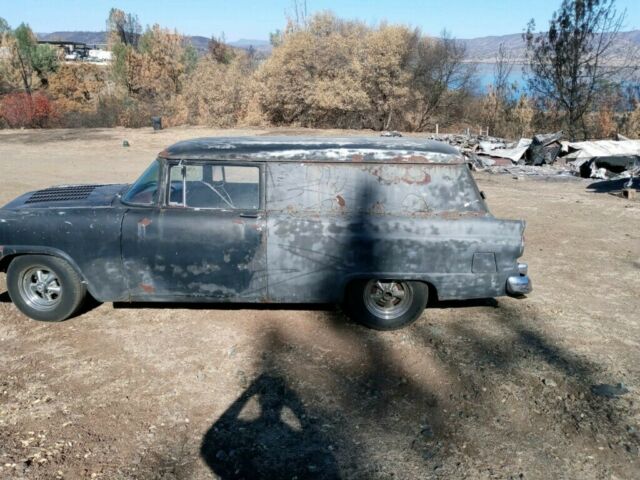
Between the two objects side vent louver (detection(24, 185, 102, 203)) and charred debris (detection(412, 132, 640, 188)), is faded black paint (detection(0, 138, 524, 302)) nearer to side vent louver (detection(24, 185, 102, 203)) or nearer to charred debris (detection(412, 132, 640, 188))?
side vent louver (detection(24, 185, 102, 203))

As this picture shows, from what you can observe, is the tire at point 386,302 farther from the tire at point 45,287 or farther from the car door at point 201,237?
the tire at point 45,287

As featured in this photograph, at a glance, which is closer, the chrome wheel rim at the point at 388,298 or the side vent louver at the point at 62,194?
the chrome wheel rim at the point at 388,298

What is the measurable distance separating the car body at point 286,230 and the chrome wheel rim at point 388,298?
103 mm

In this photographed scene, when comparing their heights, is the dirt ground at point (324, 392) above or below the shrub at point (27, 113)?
below

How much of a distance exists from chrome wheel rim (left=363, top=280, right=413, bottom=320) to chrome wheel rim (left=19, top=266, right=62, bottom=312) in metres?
2.82

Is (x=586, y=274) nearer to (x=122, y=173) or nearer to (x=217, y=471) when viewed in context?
(x=217, y=471)

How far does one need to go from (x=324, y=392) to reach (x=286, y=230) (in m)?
1.41

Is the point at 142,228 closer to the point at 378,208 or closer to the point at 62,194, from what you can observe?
the point at 62,194

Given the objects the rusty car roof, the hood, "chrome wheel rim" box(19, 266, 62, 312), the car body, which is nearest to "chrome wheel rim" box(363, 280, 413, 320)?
the car body

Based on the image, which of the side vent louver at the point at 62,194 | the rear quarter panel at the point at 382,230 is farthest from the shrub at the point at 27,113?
the rear quarter panel at the point at 382,230

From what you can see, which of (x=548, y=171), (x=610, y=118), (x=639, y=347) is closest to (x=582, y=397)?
(x=639, y=347)

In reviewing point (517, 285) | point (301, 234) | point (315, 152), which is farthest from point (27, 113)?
point (517, 285)

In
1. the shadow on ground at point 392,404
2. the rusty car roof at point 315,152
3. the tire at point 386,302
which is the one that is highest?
the rusty car roof at point 315,152

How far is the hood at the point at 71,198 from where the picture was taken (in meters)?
4.88
